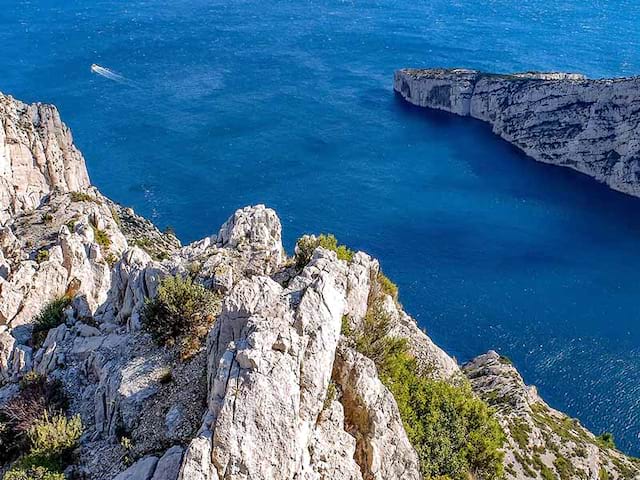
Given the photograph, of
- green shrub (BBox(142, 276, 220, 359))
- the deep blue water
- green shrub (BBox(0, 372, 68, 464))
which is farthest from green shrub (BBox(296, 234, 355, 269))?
the deep blue water

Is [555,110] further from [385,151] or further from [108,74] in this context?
[108,74]

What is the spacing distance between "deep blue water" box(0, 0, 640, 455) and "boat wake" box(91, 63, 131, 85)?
4.66ft

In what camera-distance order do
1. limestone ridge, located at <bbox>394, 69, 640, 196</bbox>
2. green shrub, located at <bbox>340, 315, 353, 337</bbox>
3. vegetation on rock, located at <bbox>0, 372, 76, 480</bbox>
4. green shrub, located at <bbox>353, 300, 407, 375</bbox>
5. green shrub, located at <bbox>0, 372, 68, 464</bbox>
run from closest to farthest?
vegetation on rock, located at <bbox>0, 372, 76, 480</bbox> → green shrub, located at <bbox>0, 372, 68, 464</bbox> → green shrub, located at <bbox>340, 315, 353, 337</bbox> → green shrub, located at <bbox>353, 300, 407, 375</bbox> → limestone ridge, located at <bbox>394, 69, 640, 196</bbox>

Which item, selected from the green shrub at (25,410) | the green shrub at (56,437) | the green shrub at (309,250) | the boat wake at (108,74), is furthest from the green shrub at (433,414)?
the boat wake at (108,74)

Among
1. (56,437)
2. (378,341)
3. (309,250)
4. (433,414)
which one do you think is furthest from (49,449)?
(433,414)

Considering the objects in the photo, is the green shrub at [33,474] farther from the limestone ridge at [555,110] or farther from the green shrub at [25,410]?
the limestone ridge at [555,110]

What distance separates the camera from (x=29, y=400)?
72.7ft

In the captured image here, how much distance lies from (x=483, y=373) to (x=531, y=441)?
12442 mm

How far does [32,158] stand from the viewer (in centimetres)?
6700

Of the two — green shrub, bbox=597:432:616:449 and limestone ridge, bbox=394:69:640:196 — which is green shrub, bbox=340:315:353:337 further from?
limestone ridge, bbox=394:69:640:196

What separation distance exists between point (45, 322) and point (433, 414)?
18.8 metres

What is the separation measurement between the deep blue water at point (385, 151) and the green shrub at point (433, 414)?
1241 inches

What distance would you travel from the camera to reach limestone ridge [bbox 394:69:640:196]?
102m

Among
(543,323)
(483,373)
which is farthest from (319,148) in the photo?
(483,373)
